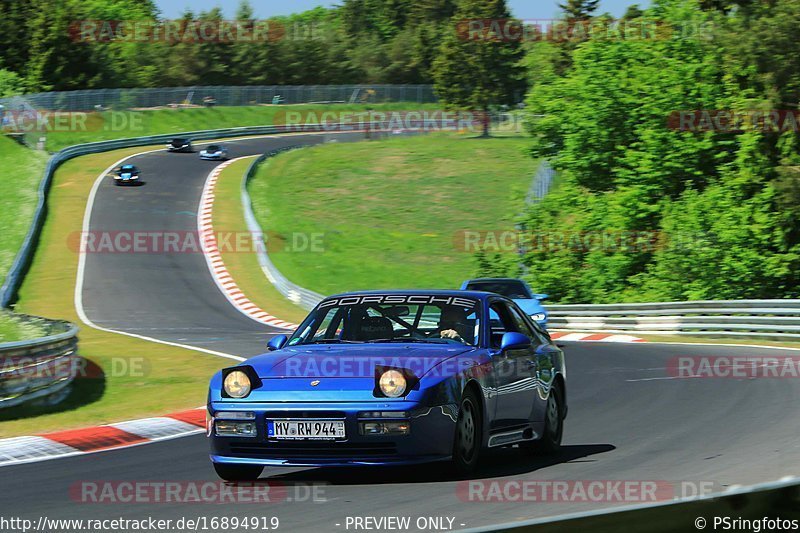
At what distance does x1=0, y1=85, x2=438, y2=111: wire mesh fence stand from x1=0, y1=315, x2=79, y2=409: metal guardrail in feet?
157

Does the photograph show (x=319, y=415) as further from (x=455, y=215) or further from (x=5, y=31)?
(x=5, y=31)

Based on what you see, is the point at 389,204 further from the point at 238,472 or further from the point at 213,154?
the point at 238,472

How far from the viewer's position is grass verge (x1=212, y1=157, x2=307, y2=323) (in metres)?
35.2

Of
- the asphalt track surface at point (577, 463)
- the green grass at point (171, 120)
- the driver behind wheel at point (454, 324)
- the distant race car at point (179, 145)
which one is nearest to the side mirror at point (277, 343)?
the asphalt track surface at point (577, 463)

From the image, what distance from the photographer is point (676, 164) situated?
37.8 meters

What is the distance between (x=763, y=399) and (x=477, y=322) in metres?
6.04

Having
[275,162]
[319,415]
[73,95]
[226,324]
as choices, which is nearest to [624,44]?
[226,324]

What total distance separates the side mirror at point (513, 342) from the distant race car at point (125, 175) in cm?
4974

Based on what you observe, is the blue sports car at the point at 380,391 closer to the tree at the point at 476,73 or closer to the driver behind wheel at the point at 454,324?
the driver behind wheel at the point at 454,324

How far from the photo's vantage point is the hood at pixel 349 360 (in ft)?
26.0

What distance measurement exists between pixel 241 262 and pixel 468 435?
3523 cm

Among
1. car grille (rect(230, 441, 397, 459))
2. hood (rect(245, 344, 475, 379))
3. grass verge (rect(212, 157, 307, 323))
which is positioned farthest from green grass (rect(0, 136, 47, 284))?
car grille (rect(230, 441, 397, 459))

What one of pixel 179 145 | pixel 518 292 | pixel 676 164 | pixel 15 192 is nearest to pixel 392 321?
pixel 518 292

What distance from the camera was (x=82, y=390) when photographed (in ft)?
51.0
